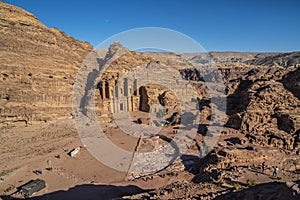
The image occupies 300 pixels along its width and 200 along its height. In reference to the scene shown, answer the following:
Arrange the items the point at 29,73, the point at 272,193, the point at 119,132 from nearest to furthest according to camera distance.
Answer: the point at 272,193
the point at 29,73
the point at 119,132

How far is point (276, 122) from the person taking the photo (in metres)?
21.3

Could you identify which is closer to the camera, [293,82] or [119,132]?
[119,132]

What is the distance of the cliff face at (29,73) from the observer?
74.6 ft

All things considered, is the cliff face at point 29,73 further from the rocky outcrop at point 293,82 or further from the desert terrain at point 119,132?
the rocky outcrop at point 293,82

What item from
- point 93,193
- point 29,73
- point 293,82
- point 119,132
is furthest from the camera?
point 293,82

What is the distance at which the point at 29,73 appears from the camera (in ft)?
80.2

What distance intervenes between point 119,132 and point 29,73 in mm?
11773

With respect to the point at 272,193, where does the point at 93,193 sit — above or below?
below

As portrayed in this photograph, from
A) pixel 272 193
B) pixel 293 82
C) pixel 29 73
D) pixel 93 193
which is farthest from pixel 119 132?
pixel 293 82

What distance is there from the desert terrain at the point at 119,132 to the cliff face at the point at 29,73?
4.0 inches

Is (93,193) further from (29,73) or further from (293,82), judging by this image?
(293,82)

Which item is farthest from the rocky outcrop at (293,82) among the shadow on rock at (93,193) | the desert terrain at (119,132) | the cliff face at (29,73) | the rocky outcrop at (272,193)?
the cliff face at (29,73)

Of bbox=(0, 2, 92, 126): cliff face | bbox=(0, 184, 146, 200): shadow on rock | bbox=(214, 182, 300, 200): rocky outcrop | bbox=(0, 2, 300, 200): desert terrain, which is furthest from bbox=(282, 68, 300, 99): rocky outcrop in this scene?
bbox=(0, 2, 92, 126): cliff face

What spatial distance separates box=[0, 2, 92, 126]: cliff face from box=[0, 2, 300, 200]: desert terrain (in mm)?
101
